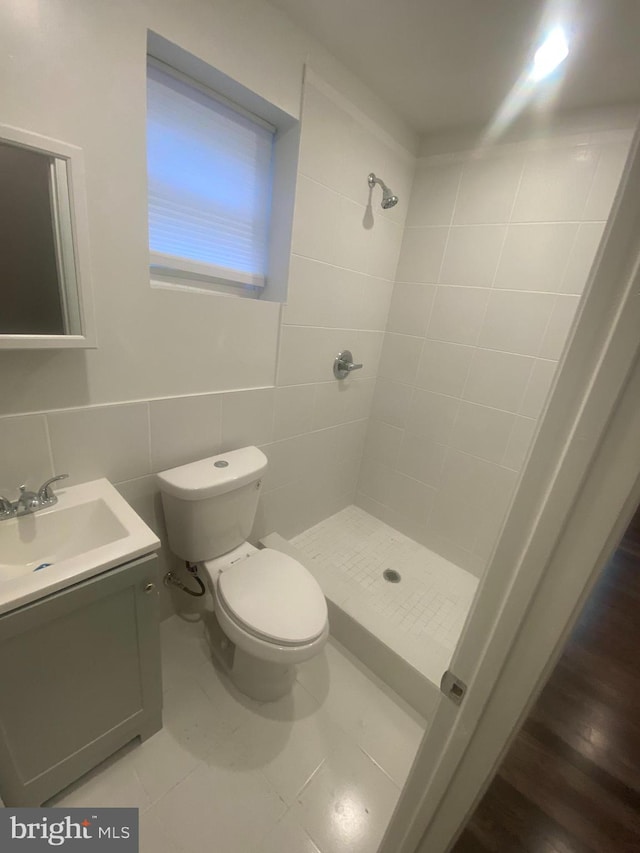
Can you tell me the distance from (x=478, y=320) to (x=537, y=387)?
0.43m

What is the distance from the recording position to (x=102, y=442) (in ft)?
3.63

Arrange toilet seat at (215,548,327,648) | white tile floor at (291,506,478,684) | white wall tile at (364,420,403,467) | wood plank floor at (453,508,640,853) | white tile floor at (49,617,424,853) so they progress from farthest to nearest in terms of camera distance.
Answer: white wall tile at (364,420,403,467), white tile floor at (291,506,478,684), toilet seat at (215,548,327,648), white tile floor at (49,617,424,853), wood plank floor at (453,508,640,853)

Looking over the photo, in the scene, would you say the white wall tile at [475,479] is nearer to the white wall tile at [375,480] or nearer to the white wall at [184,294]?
the white wall tile at [375,480]

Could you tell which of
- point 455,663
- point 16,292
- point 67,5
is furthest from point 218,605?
point 67,5

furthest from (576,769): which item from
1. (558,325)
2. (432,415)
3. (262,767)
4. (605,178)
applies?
(605,178)

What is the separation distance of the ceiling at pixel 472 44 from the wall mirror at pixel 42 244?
901 millimetres

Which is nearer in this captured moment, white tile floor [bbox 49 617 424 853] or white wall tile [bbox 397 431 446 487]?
white tile floor [bbox 49 617 424 853]

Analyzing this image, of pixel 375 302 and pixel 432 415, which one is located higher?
pixel 375 302

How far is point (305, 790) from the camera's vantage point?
108 centimetres

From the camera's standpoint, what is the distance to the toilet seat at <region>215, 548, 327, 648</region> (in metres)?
1.10

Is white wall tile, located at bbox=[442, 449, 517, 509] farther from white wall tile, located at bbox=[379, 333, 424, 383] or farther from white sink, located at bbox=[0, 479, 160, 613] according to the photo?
white sink, located at bbox=[0, 479, 160, 613]

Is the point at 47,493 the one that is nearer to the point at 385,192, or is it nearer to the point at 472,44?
the point at 385,192

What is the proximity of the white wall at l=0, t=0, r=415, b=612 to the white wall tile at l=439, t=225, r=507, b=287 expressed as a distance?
303mm

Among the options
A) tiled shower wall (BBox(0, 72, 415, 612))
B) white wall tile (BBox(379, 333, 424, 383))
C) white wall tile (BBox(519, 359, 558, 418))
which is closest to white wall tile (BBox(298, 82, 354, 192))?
tiled shower wall (BBox(0, 72, 415, 612))
